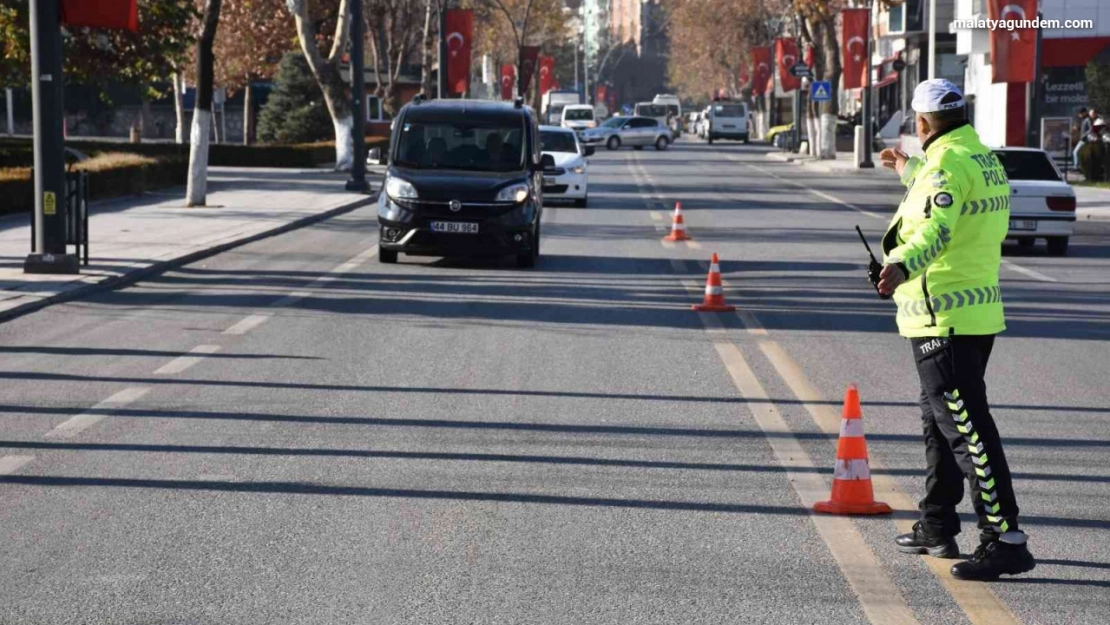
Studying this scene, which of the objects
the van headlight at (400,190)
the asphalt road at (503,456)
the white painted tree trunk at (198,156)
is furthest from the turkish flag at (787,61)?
the asphalt road at (503,456)

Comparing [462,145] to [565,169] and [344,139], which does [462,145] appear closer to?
[565,169]

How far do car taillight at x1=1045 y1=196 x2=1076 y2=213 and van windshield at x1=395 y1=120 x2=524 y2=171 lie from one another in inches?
274

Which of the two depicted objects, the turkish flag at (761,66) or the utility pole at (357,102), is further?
the turkish flag at (761,66)

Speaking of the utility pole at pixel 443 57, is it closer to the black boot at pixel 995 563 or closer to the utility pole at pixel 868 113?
the utility pole at pixel 868 113

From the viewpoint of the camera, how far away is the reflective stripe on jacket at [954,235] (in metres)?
6.09

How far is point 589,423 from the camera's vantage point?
30.6 ft

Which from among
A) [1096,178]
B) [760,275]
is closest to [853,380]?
[760,275]

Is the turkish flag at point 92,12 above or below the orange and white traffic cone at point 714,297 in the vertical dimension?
above

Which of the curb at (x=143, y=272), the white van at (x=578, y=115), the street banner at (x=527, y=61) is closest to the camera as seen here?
the curb at (x=143, y=272)

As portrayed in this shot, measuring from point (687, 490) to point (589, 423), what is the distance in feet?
5.82

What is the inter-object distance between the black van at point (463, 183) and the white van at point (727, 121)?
7357cm

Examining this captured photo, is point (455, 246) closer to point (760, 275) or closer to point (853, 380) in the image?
point (760, 275)

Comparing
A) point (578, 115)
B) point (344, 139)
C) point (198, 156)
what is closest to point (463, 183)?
point (198, 156)

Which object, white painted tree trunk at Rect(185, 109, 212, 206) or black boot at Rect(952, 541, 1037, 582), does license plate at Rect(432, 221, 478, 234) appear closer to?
white painted tree trunk at Rect(185, 109, 212, 206)
